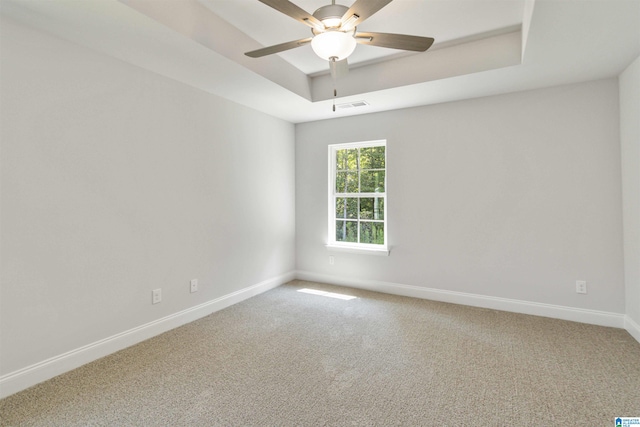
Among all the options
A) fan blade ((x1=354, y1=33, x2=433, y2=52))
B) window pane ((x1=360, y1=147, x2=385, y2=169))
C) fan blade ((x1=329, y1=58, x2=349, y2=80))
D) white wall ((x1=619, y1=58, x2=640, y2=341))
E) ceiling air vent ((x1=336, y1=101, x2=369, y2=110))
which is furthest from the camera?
window pane ((x1=360, y1=147, x2=385, y2=169))

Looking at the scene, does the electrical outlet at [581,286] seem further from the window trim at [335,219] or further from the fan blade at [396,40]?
the fan blade at [396,40]

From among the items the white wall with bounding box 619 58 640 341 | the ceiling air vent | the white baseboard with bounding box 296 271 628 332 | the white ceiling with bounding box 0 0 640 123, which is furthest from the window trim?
the white wall with bounding box 619 58 640 341

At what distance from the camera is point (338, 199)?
4.48 metres

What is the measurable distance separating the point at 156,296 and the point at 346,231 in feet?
8.32

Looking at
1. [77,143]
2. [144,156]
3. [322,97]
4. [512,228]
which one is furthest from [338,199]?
[77,143]

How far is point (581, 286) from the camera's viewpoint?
3.01 meters

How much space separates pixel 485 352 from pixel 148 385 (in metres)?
2.45

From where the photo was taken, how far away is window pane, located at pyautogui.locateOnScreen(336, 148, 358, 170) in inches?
171

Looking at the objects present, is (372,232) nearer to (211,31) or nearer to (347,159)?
(347,159)

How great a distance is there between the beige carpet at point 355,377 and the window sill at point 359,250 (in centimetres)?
104

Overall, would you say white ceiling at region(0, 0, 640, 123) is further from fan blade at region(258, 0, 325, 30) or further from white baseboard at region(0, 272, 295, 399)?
white baseboard at region(0, 272, 295, 399)

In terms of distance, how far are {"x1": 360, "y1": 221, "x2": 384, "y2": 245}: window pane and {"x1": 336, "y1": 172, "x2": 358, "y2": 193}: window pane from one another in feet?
1.67

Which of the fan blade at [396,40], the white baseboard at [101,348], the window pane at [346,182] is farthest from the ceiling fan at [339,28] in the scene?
the white baseboard at [101,348]

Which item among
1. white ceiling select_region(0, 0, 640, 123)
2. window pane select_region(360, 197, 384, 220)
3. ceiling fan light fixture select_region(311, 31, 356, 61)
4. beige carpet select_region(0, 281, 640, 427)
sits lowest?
beige carpet select_region(0, 281, 640, 427)
